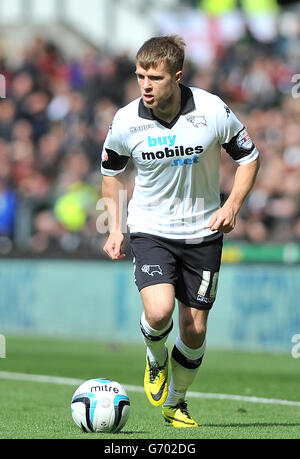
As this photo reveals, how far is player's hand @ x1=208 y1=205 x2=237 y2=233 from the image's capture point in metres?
7.50

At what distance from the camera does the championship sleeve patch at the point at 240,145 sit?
795 cm

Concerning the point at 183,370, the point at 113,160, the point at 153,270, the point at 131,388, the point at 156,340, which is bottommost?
the point at 131,388

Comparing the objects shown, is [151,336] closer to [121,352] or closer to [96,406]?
[96,406]

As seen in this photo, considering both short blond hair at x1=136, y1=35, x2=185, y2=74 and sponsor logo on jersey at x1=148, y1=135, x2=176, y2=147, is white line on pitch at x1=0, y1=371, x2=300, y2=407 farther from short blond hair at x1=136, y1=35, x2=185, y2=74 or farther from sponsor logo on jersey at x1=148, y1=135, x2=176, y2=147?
short blond hair at x1=136, y1=35, x2=185, y2=74

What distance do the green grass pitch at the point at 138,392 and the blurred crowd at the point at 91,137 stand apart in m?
1.88

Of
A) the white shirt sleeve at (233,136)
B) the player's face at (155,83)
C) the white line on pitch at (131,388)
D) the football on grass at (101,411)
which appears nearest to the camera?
the football on grass at (101,411)

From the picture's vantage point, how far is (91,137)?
62.7 feet

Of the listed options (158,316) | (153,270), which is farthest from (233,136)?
(158,316)

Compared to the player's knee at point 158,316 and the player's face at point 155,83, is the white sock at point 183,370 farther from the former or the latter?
the player's face at point 155,83

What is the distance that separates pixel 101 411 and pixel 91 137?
1204cm

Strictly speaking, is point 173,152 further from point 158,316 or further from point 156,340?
point 156,340

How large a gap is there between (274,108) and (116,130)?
9.78 meters

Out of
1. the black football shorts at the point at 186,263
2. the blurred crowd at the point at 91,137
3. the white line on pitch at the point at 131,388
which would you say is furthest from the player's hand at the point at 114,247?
the blurred crowd at the point at 91,137

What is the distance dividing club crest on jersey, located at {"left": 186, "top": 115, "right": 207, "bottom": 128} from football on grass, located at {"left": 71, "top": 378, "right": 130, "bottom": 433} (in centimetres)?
200
